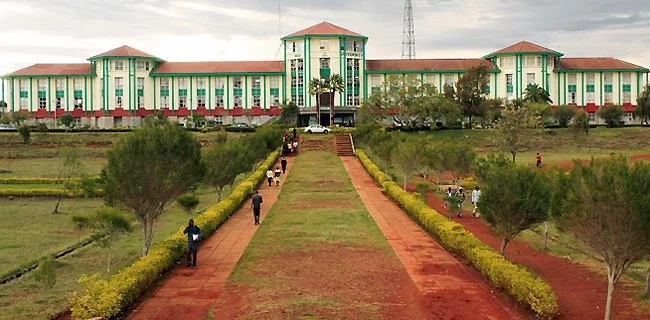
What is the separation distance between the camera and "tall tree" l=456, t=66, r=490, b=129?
69250mm

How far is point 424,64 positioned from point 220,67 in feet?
73.7

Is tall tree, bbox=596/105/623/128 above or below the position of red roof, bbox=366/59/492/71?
below

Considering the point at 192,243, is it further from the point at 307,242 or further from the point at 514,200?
the point at 514,200

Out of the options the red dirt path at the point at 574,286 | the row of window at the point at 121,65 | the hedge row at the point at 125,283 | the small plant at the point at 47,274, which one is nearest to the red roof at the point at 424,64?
the row of window at the point at 121,65

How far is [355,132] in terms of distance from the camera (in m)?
58.3

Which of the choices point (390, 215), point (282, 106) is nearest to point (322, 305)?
point (390, 215)

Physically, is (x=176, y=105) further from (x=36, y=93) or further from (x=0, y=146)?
(x=0, y=146)

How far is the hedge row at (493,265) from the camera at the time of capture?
12938mm

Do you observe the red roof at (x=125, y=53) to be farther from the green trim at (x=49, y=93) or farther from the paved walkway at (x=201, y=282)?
the paved walkway at (x=201, y=282)

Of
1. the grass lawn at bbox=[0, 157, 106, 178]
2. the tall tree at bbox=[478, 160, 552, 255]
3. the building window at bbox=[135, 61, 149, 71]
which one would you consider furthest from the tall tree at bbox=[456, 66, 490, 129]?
the tall tree at bbox=[478, 160, 552, 255]

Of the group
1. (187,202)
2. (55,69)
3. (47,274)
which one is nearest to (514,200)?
(47,274)

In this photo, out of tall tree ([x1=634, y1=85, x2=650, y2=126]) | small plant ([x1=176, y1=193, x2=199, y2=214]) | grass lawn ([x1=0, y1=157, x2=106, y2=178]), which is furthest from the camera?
tall tree ([x1=634, y1=85, x2=650, y2=126])

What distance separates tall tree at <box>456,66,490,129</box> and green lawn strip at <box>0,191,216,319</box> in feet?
132

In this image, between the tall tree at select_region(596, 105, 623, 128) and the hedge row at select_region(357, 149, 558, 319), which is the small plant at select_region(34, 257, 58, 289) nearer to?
the hedge row at select_region(357, 149, 558, 319)
